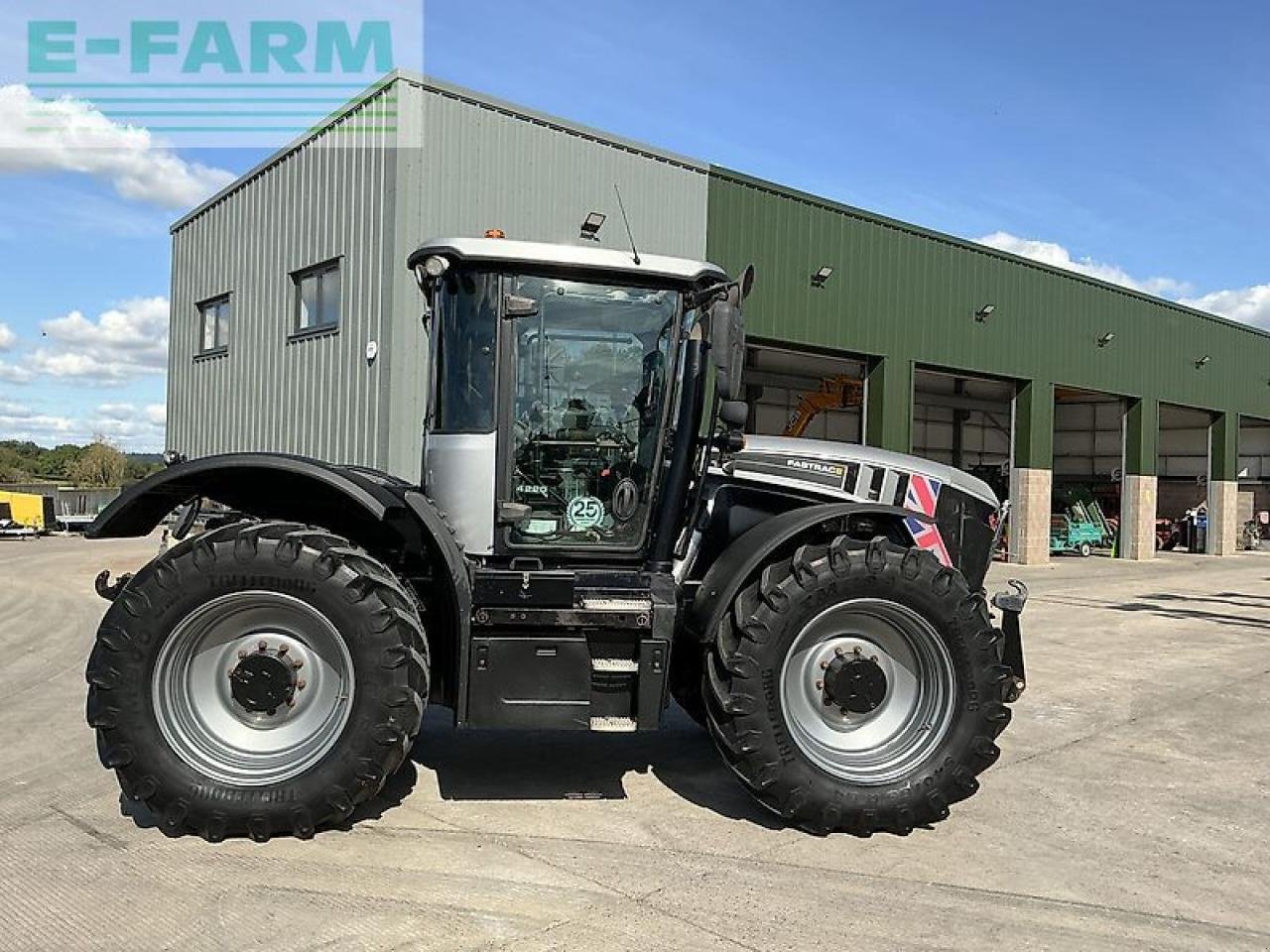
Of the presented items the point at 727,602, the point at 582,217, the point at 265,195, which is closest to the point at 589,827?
the point at 727,602

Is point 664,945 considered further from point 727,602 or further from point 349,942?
point 727,602

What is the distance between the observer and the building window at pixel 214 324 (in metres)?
16.0

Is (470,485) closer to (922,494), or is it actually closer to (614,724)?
(614,724)

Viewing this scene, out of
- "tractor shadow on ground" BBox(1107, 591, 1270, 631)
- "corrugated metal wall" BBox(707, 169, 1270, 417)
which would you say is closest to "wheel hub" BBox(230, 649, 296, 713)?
"tractor shadow on ground" BBox(1107, 591, 1270, 631)

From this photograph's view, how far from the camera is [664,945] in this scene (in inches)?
130

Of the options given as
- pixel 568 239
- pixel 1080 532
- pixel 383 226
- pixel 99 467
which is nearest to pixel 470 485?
pixel 383 226

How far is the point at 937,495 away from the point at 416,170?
28.0 feet

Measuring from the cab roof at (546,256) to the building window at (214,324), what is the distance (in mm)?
12575

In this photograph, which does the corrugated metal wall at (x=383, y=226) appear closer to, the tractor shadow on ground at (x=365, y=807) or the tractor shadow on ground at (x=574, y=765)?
the tractor shadow on ground at (x=574, y=765)

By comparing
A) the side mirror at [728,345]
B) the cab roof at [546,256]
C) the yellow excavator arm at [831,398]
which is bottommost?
the side mirror at [728,345]

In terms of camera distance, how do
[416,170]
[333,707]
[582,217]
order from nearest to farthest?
[333,707]
[416,170]
[582,217]

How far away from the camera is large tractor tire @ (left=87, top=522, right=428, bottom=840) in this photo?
4.10 m

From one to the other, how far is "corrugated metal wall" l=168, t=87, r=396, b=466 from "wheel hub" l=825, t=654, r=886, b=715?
27.6 feet

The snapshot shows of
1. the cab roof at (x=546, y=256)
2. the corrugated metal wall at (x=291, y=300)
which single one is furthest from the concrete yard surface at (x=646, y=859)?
the corrugated metal wall at (x=291, y=300)
